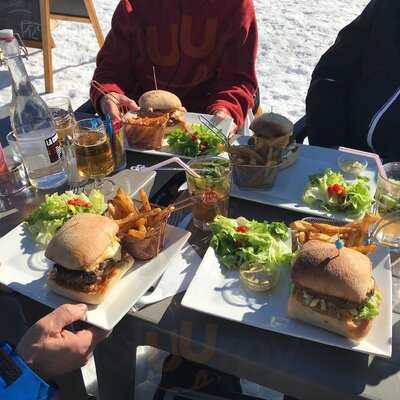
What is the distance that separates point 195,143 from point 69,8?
3.94m

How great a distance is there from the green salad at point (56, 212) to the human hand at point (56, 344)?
1.29 feet

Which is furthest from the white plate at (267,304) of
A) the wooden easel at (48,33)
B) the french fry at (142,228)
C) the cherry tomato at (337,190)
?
the wooden easel at (48,33)

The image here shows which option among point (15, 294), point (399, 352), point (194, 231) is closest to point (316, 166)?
point (194, 231)

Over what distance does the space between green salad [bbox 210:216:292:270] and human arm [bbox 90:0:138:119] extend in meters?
1.48

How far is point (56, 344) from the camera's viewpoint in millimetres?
1328

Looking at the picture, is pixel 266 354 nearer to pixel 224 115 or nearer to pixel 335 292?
pixel 335 292

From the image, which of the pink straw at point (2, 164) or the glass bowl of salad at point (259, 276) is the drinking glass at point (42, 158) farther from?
the glass bowl of salad at point (259, 276)

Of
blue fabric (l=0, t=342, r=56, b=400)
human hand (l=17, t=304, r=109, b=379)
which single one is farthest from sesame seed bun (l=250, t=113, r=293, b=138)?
blue fabric (l=0, t=342, r=56, b=400)

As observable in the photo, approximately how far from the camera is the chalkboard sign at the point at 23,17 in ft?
16.2

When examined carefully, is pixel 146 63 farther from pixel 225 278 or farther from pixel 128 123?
pixel 225 278

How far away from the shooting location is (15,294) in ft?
5.00

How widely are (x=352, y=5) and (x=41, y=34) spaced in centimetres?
492

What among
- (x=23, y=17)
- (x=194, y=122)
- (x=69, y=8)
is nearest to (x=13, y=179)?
(x=194, y=122)

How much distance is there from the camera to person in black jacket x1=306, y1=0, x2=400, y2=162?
→ 2.48m
